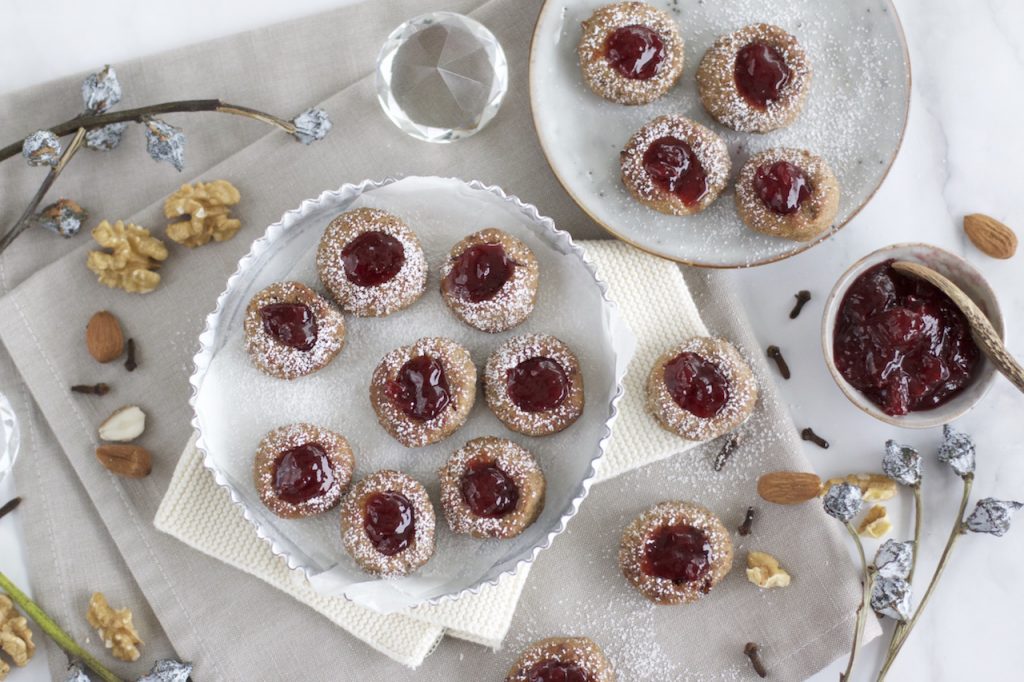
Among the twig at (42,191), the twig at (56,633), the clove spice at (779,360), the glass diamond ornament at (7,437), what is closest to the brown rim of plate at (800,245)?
the clove spice at (779,360)

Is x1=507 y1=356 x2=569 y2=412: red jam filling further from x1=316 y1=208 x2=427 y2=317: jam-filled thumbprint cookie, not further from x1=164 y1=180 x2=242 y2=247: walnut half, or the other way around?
x1=164 y1=180 x2=242 y2=247: walnut half

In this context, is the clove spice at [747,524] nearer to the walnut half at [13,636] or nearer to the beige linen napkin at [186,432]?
the beige linen napkin at [186,432]

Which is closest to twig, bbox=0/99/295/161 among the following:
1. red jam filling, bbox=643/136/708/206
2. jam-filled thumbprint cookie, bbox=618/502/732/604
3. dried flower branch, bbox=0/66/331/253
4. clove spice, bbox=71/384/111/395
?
dried flower branch, bbox=0/66/331/253

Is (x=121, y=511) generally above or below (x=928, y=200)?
below

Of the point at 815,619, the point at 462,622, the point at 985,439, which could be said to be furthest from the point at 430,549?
the point at 985,439

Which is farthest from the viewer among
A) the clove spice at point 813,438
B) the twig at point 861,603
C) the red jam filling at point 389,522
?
the clove spice at point 813,438

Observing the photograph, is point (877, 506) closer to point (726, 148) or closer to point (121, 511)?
point (726, 148)
